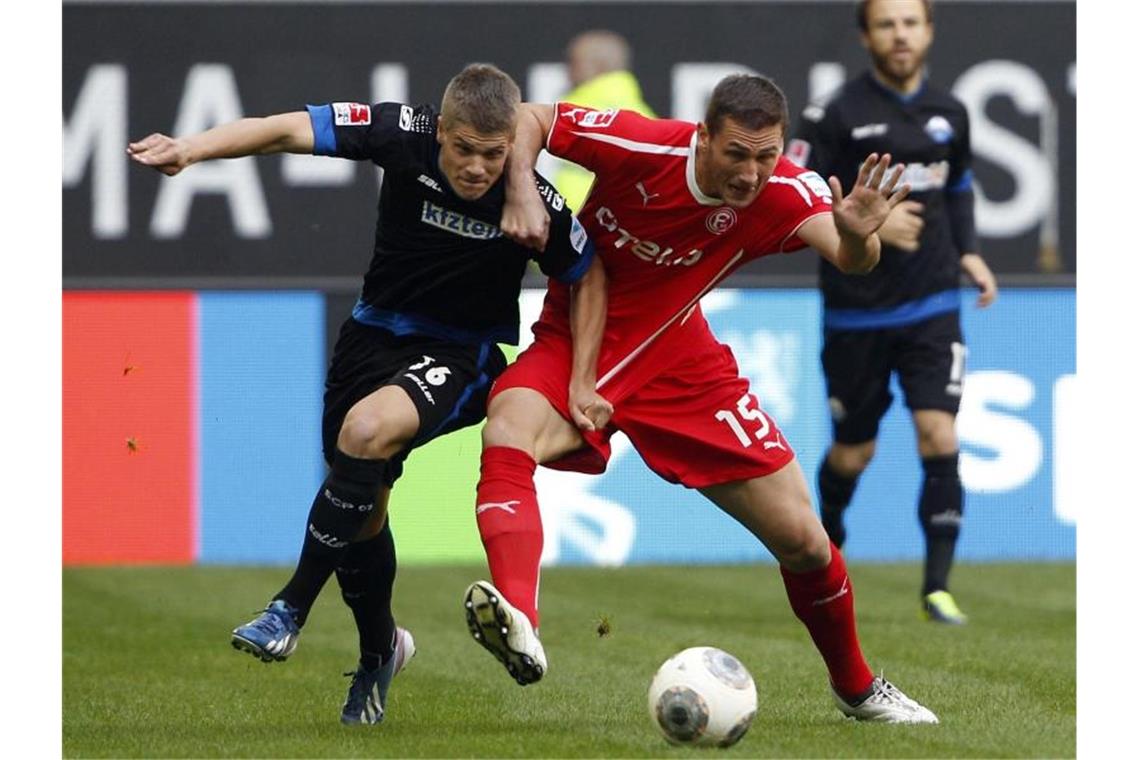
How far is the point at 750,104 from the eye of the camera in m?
5.92

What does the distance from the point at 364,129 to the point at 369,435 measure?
89 centimetres

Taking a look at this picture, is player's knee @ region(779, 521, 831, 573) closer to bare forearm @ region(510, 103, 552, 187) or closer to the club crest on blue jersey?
bare forearm @ region(510, 103, 552, 187)

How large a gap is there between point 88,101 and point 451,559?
10.6 feet

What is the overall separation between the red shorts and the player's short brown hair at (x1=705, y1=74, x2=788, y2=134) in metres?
0.78

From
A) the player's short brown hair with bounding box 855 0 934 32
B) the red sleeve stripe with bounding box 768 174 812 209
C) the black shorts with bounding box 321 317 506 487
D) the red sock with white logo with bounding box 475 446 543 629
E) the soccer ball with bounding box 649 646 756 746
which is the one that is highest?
the player's short brown hair with bounding box 855 0 934 32

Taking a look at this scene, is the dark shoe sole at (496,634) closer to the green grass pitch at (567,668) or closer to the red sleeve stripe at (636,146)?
A: the green grass pitch at (567,668)

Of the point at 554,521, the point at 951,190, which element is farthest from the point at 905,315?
the point at 554,521

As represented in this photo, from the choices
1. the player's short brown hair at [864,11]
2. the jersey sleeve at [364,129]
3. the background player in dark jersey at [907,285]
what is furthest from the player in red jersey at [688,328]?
the player's short brown hair at [864,11]

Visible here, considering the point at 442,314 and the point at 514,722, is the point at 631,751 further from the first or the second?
the point at 442,314

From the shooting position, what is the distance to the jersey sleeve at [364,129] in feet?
20.3

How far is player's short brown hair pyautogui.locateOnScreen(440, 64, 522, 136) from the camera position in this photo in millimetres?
6047

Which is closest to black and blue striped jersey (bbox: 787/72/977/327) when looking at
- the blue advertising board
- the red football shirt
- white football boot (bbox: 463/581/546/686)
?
the blue advertising board

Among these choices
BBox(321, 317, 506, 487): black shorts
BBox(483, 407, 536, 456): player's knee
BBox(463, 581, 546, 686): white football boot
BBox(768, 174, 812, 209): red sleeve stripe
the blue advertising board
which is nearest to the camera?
BBox(463, 581, 546, 686): white football boot

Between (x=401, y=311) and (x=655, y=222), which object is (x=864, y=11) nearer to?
(x=655, y=222)
